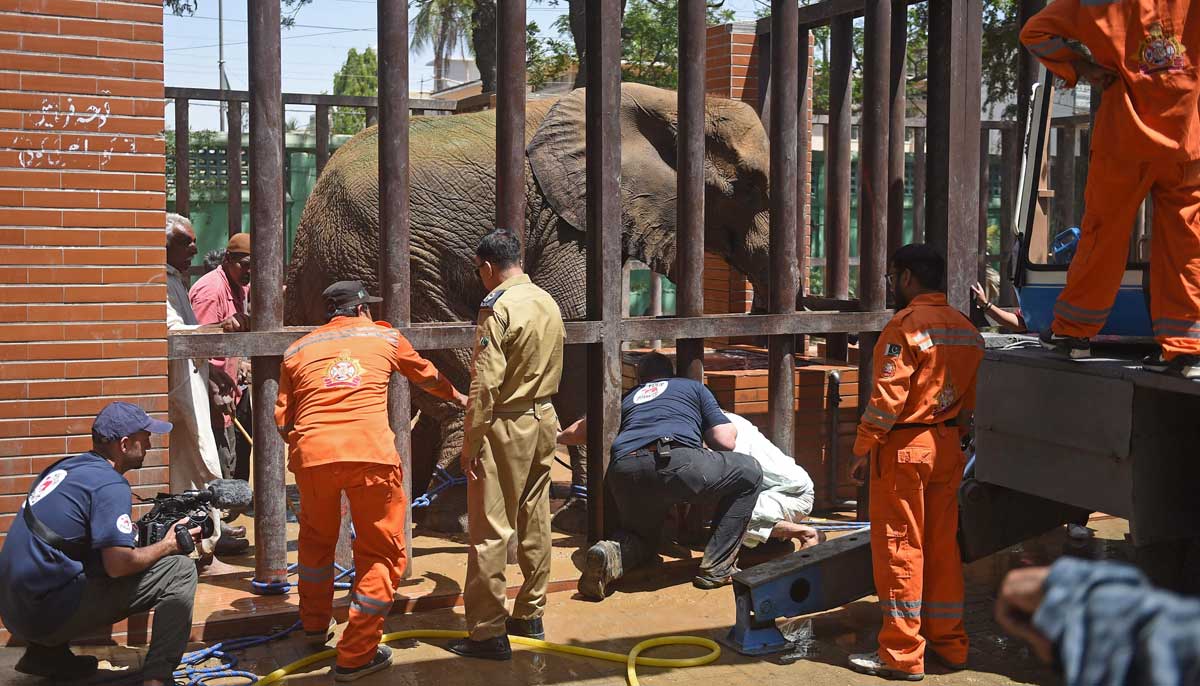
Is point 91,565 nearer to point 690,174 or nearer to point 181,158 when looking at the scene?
point 690,174

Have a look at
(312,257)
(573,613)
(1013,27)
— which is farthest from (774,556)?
(1013,27)

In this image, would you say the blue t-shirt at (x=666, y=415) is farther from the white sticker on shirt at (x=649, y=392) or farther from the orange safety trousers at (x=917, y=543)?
the orange safety trousers at (x=917, y=543)

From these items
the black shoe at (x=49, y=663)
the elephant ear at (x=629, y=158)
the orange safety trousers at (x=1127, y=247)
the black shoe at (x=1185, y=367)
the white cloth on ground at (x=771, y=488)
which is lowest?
the black shoe at (x=49, y=663)

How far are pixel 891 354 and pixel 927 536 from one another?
2.55ft

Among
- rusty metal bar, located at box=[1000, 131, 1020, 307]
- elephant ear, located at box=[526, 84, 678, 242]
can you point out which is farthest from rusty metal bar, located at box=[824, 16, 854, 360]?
rusty metal bar, located at box=[1000, 131, 1020, 307]

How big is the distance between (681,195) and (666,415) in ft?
4.09

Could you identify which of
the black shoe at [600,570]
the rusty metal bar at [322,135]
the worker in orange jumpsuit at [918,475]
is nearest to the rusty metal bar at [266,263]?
the black shoe at [600,570]

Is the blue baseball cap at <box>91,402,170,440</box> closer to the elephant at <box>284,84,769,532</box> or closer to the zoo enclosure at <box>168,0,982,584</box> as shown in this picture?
the zoo enclosure at <box>168,0,982,584</box>

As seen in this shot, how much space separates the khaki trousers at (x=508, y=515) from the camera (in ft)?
16.8

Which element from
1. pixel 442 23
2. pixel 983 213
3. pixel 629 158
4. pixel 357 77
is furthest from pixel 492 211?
pixel 357 77

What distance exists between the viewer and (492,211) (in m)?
8.28

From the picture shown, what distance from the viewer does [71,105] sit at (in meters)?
4.89

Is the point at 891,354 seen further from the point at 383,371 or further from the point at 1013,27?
the point at 1013,27

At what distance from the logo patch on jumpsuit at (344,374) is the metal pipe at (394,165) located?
718 millimetres
